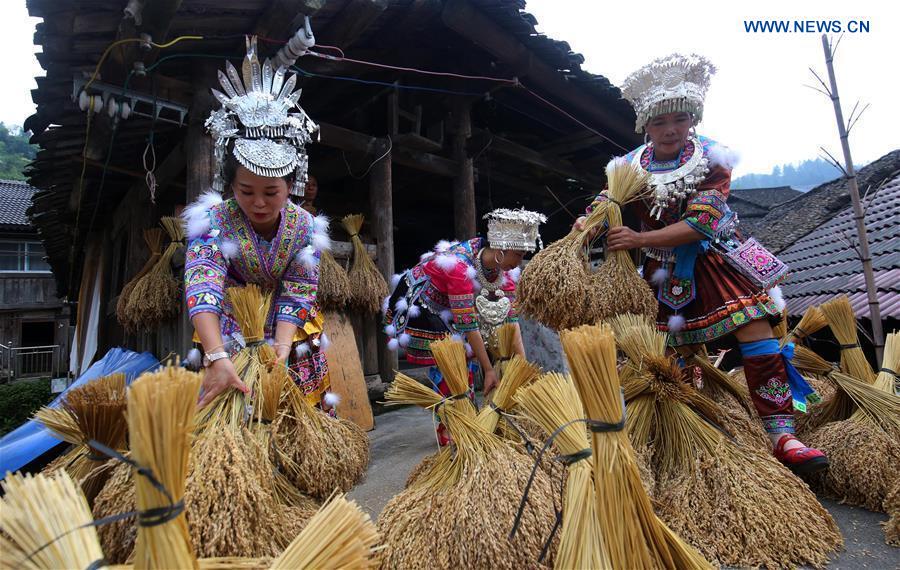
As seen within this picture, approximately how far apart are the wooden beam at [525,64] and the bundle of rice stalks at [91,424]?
12.0 feet

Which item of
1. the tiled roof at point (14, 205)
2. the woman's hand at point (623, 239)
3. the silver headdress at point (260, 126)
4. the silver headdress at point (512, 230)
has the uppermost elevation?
the tiled roof at point (14, 205)

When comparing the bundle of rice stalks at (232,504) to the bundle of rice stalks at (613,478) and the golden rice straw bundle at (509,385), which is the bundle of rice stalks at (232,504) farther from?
the bundle of rice stalks at (613,478)

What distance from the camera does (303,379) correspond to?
2242mm

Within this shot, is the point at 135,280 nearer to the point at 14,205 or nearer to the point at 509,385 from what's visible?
the point at 509,385

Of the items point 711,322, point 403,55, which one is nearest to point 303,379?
point 711,322

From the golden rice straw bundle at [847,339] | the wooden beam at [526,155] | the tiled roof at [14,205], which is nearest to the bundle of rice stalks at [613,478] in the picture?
the golden rice straw bundle at [847,339]

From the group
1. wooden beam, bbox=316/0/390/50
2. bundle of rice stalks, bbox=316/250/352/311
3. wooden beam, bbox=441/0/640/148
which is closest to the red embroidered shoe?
bundle of rice stalks, bbox=316/250/352/311

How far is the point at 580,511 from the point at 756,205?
22754 millimetres

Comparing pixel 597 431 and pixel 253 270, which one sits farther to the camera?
pixel 253 270

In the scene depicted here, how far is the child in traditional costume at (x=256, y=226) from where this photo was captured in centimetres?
194

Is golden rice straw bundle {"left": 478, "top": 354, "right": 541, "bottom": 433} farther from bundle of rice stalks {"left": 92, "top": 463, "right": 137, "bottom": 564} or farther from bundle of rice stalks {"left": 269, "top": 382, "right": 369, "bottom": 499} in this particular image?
bundle of rice stalks {"left": 92, "top": 463, "right": 137, "bottom": 564}

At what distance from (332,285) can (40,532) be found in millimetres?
3125

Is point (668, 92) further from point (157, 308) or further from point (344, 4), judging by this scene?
point (157, 308)

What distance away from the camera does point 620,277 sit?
202cm
